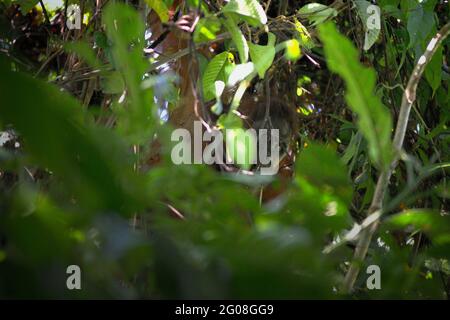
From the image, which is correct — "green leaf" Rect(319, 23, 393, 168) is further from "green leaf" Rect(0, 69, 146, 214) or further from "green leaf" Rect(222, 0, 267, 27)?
"green leaf" Rect(222, 0, 267, 27)

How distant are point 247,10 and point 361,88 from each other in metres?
0.63

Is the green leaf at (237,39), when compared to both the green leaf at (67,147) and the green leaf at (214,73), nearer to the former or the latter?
the green leaf at (214,73)

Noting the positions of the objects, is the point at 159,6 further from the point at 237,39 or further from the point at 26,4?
the point at 26,4

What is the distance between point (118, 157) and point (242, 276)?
109mm

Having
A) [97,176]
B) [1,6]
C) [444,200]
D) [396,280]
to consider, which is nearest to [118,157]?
[97,176]

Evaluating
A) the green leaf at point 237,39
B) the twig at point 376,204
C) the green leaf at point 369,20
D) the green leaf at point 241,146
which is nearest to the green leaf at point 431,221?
the twig at point 376,204

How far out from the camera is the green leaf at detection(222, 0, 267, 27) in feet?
3.57

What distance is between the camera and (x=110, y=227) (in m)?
0.37

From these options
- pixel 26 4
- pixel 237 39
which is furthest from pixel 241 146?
pixel 26 4

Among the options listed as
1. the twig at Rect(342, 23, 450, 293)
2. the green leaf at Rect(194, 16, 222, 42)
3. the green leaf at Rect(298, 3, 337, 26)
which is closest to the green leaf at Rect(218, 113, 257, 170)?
the twig at Rect(342, 23, 450, 293)

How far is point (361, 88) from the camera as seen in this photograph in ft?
1.63

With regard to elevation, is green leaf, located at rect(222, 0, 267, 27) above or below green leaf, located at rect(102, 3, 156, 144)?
above

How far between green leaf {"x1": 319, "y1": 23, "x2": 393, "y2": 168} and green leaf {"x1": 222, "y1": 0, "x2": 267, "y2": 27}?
1.97 feet

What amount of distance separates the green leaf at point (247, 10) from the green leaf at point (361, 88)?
0.60 m
